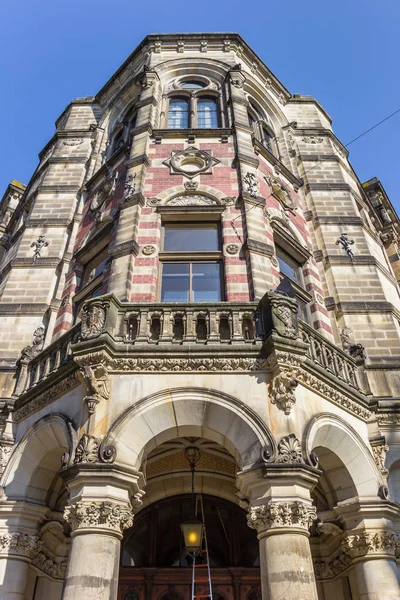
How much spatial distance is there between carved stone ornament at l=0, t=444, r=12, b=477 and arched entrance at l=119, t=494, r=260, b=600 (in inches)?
136

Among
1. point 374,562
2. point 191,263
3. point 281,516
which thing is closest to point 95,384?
point 281,516

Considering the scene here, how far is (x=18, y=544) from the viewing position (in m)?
8.70

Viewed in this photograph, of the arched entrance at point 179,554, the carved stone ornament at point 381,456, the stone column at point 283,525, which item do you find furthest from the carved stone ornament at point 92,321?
the carved stone ornament at point 381,456

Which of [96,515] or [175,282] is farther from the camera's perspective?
[175,282]

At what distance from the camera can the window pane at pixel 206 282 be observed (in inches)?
444

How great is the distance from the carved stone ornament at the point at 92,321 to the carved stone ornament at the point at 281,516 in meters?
3.89

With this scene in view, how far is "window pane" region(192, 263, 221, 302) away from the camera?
11.3 m

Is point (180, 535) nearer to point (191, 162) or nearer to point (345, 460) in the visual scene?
point (345, 460)

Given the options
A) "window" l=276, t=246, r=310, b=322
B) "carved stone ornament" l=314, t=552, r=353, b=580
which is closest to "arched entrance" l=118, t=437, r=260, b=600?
"carved stone ornament" l=314, t=552, r=353, b=580

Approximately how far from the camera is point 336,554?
9836mm

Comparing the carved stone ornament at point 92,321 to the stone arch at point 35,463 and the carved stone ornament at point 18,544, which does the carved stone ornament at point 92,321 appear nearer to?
the stone arch at point 35,463

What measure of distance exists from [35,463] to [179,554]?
4.35 meters

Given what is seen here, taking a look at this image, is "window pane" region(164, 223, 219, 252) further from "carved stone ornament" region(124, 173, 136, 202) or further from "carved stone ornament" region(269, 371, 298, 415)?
"carved stone ornament" region(269, 371, 298, 415)

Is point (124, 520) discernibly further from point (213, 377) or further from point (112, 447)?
point (213, 377)
